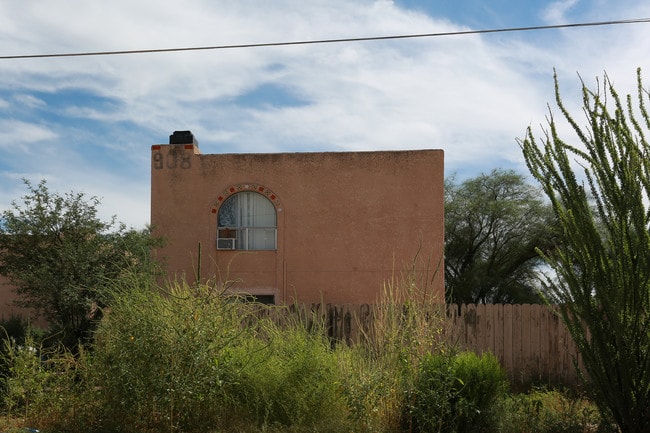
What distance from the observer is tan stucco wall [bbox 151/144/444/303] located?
21047 mm

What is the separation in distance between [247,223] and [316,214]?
6.46ft

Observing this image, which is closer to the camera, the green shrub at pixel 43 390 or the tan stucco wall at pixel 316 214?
the green shrub at pixel 43 390

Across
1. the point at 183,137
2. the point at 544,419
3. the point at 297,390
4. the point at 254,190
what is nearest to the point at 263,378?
the point at 297,390

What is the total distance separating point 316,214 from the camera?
2123 centimetres

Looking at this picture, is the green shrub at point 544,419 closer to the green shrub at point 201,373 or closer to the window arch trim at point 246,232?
the green shrub at point 201,373

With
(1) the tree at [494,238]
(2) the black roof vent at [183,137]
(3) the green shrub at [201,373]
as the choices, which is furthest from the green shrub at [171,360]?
(1) the tree at [494,238]

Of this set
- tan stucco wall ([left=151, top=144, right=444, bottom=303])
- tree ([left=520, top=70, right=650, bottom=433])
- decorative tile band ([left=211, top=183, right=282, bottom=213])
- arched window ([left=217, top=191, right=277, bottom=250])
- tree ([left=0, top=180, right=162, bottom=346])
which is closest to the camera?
tree ([left=520, top=70, right=650, bottom=433])

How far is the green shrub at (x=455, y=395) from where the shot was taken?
930 cm

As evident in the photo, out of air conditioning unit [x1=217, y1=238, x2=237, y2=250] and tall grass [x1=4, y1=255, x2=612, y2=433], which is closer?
tall grass [x1=4, y1=255, x2=612, y2=433]

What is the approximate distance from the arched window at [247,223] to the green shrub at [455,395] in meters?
12.2

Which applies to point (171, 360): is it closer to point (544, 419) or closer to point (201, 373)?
point (201, 373)

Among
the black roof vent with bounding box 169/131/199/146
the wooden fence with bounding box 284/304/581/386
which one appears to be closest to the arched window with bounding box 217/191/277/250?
the black roof vent with bounding box 169/131/199/146

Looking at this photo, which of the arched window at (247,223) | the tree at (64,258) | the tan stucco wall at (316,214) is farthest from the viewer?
the arched window at (247,223)

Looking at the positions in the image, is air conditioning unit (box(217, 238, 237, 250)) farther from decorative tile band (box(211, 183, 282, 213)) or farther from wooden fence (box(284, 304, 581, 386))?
wooden fence (box(284, 304, 581, 386))
